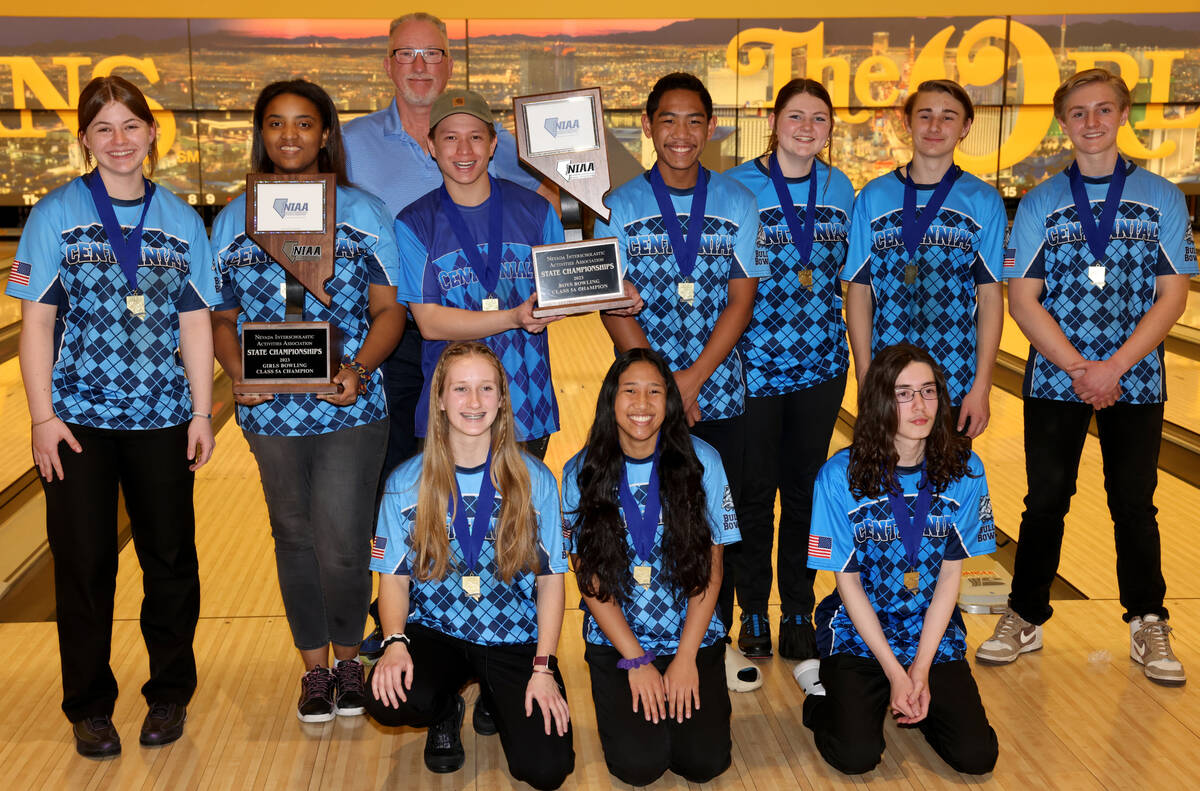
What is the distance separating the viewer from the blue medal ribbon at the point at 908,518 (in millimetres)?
2275

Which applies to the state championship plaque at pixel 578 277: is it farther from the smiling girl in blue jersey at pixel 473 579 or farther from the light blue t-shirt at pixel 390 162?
the light blue t-shirt at pixel 390 162

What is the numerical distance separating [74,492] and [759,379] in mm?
1488

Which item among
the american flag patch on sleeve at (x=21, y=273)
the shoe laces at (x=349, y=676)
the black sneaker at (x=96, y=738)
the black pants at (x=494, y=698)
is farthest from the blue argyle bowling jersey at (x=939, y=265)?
the black sneaker at (x=96, y=738)

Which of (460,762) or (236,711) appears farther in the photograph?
(236,711)

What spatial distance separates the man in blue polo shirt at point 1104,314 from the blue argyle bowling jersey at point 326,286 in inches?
57.4

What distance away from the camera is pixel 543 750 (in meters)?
2.15

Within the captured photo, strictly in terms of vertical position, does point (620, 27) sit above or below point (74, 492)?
above

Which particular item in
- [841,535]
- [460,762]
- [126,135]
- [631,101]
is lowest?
[460,762]

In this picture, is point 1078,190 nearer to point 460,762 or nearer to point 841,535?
point 841,535

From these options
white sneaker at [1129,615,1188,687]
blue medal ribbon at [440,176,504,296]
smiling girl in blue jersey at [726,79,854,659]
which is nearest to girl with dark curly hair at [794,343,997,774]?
smiling girl in blue jersey at [726,79,854,659]

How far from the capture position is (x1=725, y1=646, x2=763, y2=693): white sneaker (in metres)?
2.57

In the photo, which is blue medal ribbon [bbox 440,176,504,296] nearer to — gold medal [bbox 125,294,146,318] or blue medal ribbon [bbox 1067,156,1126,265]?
gold medal [bbox 125,294,146,318]

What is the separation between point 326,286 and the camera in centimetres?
229

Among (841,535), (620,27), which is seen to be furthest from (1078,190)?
(620,27)
